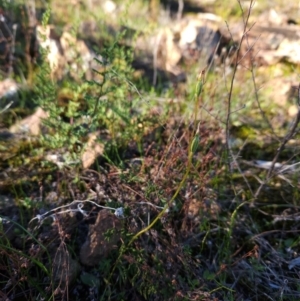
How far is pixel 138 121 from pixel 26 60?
1.57m

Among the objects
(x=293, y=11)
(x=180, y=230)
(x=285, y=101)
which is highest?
(x=293, y=11)

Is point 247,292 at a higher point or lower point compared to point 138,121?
lower

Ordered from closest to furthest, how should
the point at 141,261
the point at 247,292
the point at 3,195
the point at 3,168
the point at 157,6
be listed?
the point at 141,261 < the point at 247,292 < the point at 3,195 < the point at 3,168 < the point at 157,6

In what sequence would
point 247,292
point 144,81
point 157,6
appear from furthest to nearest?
point 157,6, point 144,81, point 247,292

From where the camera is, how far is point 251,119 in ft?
9.40

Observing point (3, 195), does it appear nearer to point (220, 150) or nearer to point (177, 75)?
point (220, 150)

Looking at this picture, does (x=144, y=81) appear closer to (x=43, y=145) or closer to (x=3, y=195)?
(x=43, y=145)

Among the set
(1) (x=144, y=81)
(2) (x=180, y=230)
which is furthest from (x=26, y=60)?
(2) (x=180, y=230)

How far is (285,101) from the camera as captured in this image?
300 cm

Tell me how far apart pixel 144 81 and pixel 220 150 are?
3.63 ft

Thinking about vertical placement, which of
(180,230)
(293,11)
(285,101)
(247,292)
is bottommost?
(247,292)

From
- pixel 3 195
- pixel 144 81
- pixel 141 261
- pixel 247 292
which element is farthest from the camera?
pixel 144 81

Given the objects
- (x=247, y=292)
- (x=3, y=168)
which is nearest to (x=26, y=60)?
(x=3, y=168)

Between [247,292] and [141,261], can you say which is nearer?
[141,261]
